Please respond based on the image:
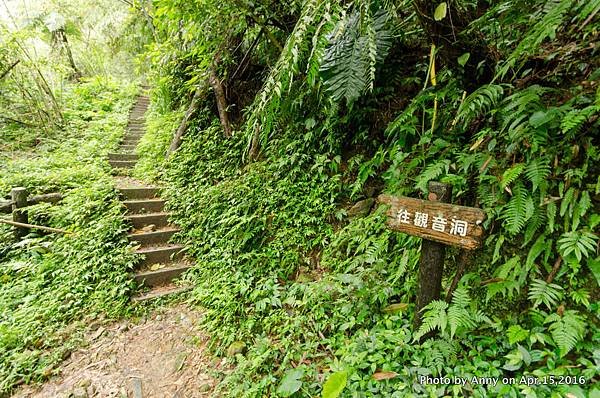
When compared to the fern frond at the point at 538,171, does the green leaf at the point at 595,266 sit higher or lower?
lower

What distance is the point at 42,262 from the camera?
358cm

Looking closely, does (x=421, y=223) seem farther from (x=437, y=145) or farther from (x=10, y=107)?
(x=10, y=107)

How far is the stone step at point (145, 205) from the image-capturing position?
174 inches

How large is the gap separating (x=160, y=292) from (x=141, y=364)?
0.93 m

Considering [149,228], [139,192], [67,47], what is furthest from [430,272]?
[67,47]

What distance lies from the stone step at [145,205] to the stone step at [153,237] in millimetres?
556

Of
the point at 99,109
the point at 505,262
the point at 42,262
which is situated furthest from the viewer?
the point at 99,109

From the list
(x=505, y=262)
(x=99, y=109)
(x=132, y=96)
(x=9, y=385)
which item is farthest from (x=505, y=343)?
(x=132, y=96)

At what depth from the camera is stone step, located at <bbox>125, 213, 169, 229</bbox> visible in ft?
13.8

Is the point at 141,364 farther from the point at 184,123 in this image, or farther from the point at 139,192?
the point at 184,123

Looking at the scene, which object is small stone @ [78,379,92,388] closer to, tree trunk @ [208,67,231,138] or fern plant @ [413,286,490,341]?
fern plant @ [413,286,490,341]

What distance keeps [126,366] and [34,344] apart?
98 cm

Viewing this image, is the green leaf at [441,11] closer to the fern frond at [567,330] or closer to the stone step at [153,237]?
the fern frond at [567,330]

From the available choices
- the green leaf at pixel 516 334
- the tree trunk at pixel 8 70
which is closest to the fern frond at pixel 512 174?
the green leaf at pixel 516 334
